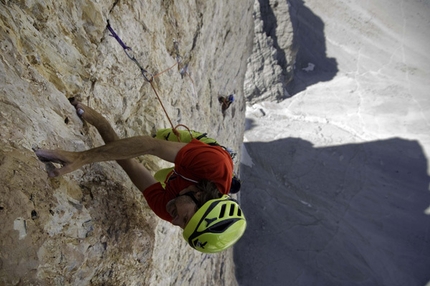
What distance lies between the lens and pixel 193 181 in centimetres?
303

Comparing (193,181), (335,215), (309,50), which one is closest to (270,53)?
(309,50)

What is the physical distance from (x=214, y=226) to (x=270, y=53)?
21.5 m

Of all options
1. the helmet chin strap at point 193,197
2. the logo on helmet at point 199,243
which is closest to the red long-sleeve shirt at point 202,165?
the helmet chin strap at point 193,197

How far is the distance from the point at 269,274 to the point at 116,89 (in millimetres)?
13842

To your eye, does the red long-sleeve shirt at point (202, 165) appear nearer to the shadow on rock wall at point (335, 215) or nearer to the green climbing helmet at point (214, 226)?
the green climbing helmet at point (214, 226)

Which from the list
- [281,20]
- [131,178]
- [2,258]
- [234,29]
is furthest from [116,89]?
[281,20]

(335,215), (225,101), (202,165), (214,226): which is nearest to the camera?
(214,226)

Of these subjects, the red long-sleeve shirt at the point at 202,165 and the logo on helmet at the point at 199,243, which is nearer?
the logo on helmet at the point at 199,243

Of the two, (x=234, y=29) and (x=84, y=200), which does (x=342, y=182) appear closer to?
(x=234, y=29)

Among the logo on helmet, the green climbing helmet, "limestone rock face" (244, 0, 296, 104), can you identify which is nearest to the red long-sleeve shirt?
the green climbing helmet

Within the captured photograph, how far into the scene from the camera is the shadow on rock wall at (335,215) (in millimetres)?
15398

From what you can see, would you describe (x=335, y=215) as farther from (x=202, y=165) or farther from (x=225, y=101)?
(x=202, y=165)

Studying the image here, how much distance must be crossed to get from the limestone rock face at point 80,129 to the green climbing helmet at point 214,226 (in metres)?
0.84

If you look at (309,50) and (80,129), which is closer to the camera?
(80,129)
